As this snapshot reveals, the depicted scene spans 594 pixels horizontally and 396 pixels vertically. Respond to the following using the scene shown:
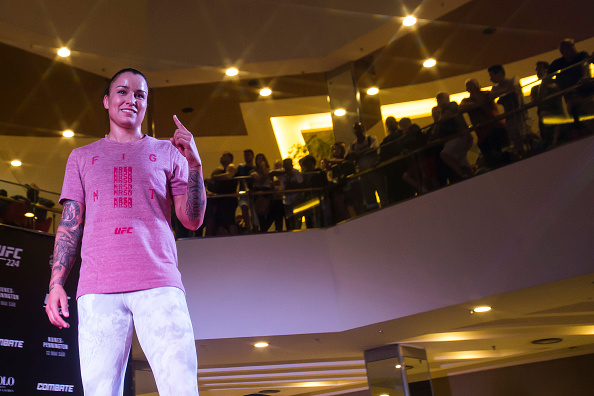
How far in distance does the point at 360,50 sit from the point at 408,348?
5.06 meters

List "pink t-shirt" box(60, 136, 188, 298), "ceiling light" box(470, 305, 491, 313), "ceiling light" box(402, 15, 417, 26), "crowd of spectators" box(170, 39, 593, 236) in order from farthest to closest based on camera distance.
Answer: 1. "ceiling light" box(402, 15, 417, 26)
2. "ceiling light" box(470, 305, 491, 313)
3. "crowd of spectators" box(170, 39, 593, 236)
4. "pink t-shirt" box(60, 136, 188, 298)

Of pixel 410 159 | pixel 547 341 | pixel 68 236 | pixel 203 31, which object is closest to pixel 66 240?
pixel 68 236

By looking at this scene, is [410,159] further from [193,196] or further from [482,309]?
[193,196]

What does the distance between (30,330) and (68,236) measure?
5.34 metres

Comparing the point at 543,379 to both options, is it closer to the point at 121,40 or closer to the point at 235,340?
the point at 235,340

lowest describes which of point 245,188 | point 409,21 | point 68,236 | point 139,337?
point 139,337

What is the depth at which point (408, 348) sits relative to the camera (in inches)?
422

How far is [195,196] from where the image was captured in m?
2.10

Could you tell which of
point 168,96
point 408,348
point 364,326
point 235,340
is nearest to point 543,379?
point 408,348

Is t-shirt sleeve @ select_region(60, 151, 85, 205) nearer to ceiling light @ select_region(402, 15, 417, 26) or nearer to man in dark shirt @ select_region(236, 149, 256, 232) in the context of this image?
man in dark shirt @ select_region(236, 149, 256, 232)

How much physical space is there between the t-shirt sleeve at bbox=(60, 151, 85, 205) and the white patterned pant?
37 centimetres

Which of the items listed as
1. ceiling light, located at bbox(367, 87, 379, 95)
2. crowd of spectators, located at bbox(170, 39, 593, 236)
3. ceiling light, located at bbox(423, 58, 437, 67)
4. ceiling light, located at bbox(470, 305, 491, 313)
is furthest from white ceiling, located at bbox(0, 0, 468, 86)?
ceiling light, located at bbox(470, 305, 491, 313)

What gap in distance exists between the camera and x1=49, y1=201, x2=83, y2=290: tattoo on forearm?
206 centimetres

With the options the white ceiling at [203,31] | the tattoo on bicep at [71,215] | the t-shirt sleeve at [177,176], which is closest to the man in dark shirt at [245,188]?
the white ceiling at [203,31]
